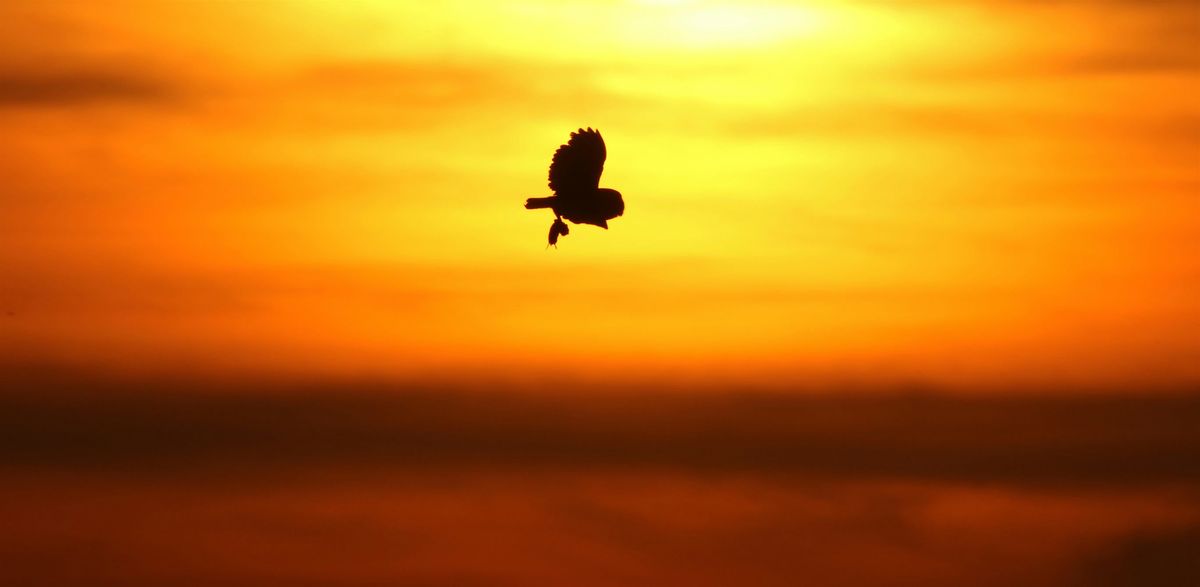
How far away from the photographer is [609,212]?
655 ft

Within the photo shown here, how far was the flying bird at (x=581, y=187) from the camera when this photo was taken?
7810 inches

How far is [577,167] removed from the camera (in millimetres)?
198500

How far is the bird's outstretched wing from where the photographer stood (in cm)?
19825

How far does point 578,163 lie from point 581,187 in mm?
716

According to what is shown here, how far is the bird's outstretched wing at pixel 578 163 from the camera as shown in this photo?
650 ft

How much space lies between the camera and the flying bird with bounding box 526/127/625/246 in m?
198

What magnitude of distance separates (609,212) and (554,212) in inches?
55.4

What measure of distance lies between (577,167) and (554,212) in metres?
1.62

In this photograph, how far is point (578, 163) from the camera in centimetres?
19838

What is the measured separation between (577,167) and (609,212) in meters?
1.72

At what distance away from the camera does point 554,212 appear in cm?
19950

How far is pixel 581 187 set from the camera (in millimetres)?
198750
